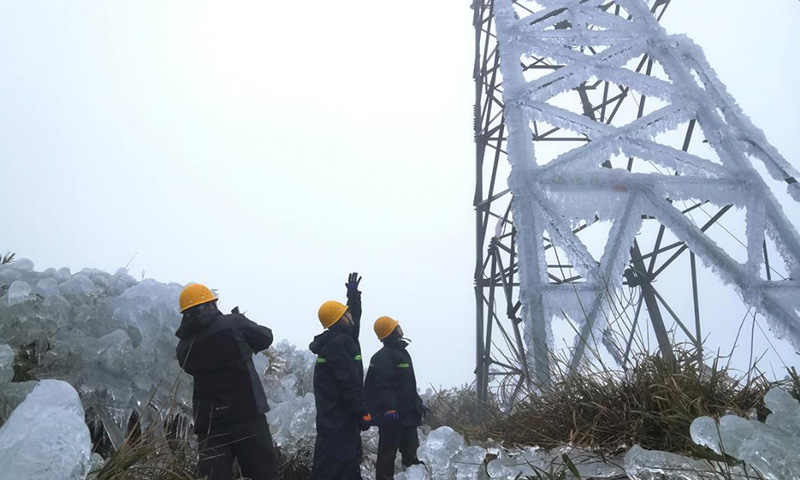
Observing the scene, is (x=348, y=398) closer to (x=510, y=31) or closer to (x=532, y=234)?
(x=532, y=234)

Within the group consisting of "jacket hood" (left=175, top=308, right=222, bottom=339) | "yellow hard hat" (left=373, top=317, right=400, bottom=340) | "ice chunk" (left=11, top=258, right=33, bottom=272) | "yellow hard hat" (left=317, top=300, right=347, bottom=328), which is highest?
"ice chunk" (left=11, top=258, right=33, bottom=272)

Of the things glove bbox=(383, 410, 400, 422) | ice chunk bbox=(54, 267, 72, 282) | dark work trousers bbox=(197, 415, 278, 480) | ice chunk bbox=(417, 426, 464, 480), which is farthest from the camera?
ice chunk bbox=(54, 267, 72, 282)

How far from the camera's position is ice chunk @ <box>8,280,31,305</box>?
4680mm

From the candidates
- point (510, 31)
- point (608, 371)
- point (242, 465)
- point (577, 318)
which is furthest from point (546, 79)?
point (242, 465)

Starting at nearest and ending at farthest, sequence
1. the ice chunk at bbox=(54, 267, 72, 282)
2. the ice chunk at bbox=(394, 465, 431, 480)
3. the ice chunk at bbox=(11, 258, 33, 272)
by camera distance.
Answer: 1. the ice chunk at bbox=(394, 465, 431, 480)
2. the ice chunk at bbox=(11, 258, 33, 272)
3. the ice chunk at bbox=(54, 267, 72, 282)

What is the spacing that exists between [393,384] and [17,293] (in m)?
3.11

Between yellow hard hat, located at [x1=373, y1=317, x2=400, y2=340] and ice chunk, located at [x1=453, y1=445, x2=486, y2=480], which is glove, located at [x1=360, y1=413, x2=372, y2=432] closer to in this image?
yellow hard hat, located at [x1=373, y1=317, x2=400, y2=340]

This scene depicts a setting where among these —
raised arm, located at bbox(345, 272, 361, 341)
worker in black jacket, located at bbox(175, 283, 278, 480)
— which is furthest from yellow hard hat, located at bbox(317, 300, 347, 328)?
worker in black jacket, located at bbox(175, 283, 278, 480)

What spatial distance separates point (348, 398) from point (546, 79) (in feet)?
9.27

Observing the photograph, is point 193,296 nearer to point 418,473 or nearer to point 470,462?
point 418,473

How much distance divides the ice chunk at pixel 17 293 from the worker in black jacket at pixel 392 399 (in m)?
2.85

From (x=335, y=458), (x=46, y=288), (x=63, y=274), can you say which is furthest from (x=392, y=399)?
(x=63, y=274)

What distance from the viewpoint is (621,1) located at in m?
5.33

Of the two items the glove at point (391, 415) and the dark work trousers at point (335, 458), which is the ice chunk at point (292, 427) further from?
the dark work trousers at point (335, 458)
